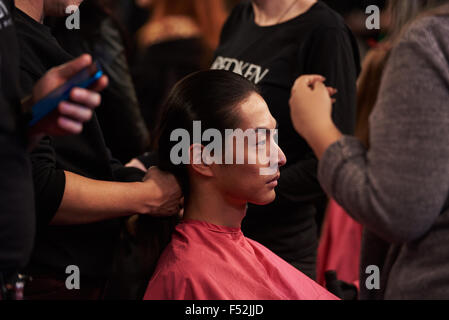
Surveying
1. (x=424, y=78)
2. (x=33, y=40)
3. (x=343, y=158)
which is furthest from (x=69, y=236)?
(x=424, y=78)

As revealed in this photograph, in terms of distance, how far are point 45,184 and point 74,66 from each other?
31 cm

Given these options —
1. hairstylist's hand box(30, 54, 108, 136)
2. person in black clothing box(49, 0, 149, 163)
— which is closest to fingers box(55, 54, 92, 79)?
hairstylist's hand box(30, 54, 108, 136)

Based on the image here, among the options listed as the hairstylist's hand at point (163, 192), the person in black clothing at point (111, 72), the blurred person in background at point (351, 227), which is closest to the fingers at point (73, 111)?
the hairstylist's hand at point (163, 192)

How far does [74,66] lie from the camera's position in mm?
857

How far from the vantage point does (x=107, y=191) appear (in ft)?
3.76

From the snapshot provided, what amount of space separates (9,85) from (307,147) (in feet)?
2.86

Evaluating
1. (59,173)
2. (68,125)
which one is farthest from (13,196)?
(59,173)

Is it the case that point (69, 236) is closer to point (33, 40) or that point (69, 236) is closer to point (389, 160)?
point (33, 40)

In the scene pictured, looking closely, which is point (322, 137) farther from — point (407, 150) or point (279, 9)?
point (279, 9)

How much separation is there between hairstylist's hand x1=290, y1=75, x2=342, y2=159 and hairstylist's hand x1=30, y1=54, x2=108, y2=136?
39 centimetres

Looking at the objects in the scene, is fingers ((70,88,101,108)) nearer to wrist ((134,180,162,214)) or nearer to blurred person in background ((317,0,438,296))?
wrist ((134,180,162,214))

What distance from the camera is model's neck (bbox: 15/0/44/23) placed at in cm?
118

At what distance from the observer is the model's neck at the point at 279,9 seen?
1562 millimetres

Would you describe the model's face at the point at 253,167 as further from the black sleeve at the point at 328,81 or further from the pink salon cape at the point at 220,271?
the black sleeve at the point at 328,81
